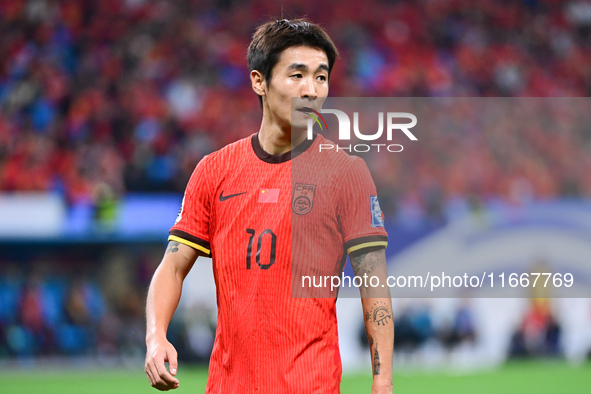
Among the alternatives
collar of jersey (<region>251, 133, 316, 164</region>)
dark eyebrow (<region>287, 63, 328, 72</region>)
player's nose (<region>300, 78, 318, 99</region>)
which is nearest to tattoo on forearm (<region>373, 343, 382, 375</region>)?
collar of jersey (<region>251, 133, 316, 164</region>)

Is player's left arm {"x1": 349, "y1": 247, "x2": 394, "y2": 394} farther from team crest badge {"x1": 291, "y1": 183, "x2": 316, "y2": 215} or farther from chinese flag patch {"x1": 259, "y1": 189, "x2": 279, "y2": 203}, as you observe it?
chinese flag patch {"x1": 259, "y1": 189, "x2": 279, "y2": 203}

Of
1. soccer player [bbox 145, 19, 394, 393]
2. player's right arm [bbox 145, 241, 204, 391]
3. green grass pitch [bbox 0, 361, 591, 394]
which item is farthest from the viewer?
green grass pitch [bbox 0, 361, 591, 394]

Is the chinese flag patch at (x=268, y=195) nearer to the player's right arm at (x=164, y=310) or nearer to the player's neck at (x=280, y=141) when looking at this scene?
the player's neck at (x=280, y=141)

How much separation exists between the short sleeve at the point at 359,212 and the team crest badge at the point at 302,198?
0.36 feet

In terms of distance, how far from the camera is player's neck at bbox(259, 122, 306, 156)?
292 centimetres

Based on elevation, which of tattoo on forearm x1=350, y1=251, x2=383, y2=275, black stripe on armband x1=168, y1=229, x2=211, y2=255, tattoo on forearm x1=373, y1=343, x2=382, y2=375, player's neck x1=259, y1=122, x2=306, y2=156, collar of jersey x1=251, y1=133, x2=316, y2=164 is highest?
player's neck x1=259, y1=122, x2=306, y2=156

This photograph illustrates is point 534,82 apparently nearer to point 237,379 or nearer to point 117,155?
point 117,155

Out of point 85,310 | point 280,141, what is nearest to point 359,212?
point 280,141

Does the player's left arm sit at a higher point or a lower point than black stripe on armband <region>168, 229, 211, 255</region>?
lower

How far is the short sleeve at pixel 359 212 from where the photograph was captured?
275cm

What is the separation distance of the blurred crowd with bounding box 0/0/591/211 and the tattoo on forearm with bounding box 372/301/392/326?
27.7ft

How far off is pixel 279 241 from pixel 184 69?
453 inches

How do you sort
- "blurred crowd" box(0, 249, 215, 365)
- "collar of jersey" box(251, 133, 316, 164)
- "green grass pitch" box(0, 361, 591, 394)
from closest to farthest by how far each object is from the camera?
"collar of jersey" box(251, 133, 316, 164) → "green grass pitch" box(0, 361, 591, 394) → "blurred crowd" box(0, 249, 215, 365)

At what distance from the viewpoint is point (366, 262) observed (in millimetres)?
2736
